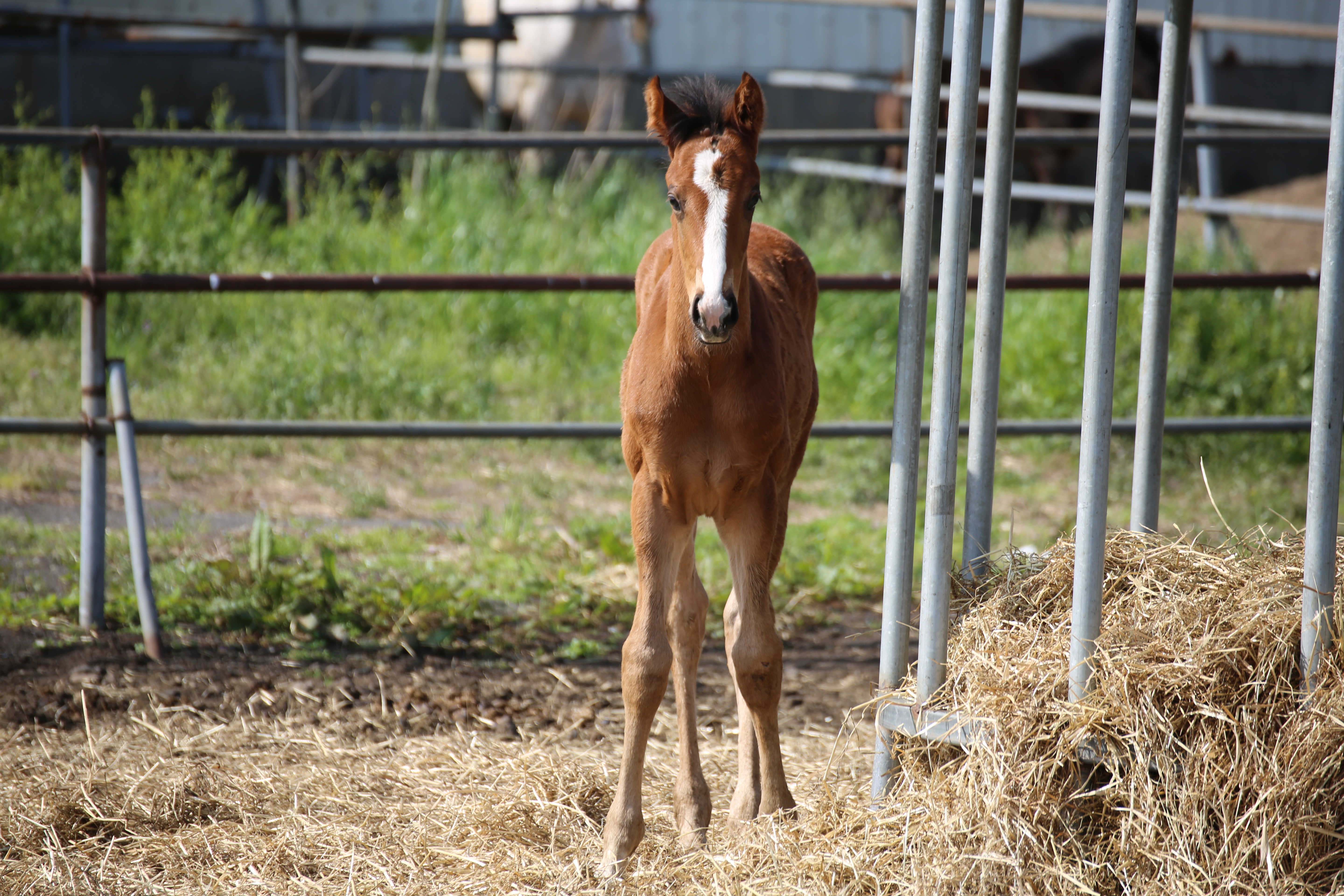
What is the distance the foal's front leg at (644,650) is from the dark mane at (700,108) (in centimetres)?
78

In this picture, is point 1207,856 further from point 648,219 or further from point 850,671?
point 648,219

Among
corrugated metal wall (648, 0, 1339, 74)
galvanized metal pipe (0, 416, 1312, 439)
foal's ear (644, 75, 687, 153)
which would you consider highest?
corrugated metal wall (648, 0, 1339, 74)

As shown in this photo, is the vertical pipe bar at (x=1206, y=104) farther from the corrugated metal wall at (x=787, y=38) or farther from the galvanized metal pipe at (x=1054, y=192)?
the corrugated metal wall at (x=787, y=38)

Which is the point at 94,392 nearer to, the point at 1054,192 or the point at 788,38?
the point at 1054,192

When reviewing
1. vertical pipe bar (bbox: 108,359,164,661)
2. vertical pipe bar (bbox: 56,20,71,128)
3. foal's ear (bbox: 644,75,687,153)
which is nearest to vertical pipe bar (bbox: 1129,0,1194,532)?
foal's ear (bbox: 644,75,687,153)

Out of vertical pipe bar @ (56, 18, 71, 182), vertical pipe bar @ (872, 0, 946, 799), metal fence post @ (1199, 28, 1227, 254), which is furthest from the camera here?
metal fence post @ (1199, 28, 1227, 254)

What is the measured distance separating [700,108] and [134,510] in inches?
97.6

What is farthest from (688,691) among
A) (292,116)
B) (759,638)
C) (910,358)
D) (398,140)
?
(292,116)

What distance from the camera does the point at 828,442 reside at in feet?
21.2

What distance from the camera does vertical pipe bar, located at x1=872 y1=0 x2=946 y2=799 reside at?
2.40 m

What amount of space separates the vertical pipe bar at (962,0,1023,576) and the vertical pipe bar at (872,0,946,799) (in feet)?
0.49

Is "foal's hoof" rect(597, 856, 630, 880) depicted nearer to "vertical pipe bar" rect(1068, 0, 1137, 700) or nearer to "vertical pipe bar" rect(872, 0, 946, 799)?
"vertical pipe bar" rect(872, 0, 946, 799)

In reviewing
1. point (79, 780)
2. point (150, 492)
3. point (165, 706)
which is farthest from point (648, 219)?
point (79, 780)

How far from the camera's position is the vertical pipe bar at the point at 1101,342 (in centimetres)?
215
